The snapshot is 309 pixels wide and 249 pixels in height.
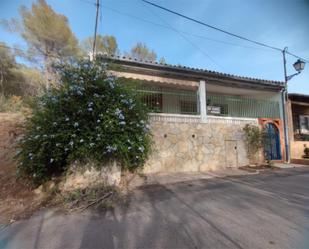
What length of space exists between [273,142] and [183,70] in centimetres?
671

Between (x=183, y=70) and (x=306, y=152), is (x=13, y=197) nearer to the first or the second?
(x=183, y=70)

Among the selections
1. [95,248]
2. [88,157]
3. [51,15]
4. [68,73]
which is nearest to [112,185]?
[88,157]

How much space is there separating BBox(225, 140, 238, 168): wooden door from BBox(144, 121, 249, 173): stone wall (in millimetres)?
48

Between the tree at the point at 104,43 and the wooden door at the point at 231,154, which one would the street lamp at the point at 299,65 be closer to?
the wooden door at the point at 231,154

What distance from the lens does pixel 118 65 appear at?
24.0ft

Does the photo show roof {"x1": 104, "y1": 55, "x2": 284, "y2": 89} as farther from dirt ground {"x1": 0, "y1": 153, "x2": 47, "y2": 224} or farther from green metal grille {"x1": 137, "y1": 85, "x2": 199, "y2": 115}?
dirt ground {"x1": 0, "y1": 153, "x2": 47, "y2": 224}

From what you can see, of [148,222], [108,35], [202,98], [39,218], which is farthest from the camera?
[108,35]

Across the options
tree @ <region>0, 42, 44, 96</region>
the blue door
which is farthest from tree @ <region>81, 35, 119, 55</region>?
the blue door

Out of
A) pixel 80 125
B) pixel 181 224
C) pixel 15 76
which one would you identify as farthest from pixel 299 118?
pixel 15 76

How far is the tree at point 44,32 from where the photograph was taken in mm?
15242

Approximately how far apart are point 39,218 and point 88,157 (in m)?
1.85

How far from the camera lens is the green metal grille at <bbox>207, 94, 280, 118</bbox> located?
9645mm

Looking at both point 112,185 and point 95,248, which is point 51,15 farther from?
point 95,248

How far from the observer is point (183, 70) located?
27.6 ft
